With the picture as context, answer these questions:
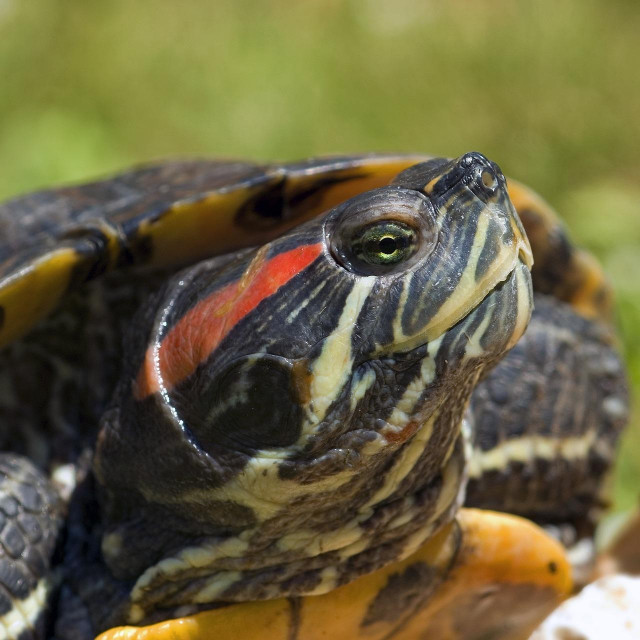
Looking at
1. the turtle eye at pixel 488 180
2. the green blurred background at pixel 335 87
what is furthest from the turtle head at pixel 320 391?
the green blurred background at pixel 335 87

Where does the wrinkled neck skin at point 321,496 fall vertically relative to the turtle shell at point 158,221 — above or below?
below

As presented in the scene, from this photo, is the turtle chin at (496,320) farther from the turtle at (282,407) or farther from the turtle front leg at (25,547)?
the turtle front leg at (25,547)

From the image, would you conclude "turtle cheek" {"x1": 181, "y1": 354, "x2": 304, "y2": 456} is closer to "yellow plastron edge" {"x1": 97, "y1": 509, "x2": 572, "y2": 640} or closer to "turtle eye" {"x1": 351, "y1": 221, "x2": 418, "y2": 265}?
"turtle eye" {"x1": 351, "y1": 221, "x2": 418, "y2": 265}

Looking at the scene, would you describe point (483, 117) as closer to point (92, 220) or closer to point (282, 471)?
point (92, 220)

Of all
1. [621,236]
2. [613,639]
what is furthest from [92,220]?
[621,236]

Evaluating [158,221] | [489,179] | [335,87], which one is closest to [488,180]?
[489,179]

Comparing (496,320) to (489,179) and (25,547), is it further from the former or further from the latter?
(25,547)
